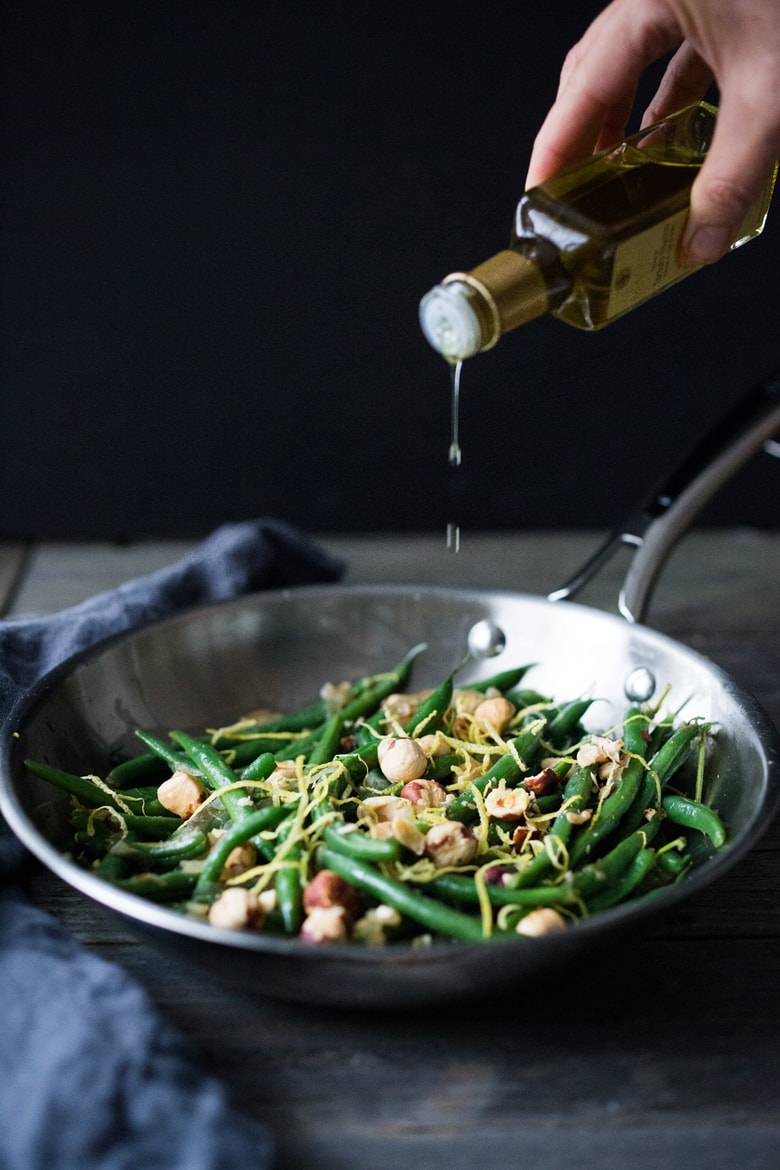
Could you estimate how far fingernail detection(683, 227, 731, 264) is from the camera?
46.3 inches

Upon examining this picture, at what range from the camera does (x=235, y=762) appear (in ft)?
4.66

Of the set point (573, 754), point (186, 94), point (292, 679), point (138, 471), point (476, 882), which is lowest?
point (138, 471)

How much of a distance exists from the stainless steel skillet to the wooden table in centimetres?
8

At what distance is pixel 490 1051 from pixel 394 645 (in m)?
0.76

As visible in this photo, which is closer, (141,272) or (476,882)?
(476,882)

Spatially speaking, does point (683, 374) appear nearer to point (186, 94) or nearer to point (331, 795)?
point (186, 94)

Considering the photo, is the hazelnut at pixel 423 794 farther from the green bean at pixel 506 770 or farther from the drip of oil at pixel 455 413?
the drip of oil at pixel 455 413

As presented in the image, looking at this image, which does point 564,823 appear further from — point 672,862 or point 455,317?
point 455,317

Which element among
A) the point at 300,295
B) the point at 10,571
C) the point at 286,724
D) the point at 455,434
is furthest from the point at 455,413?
the point at 10,571

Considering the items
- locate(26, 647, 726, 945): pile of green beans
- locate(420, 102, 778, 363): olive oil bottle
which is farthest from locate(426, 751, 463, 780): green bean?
locate(420, 102, 778, 363): olive oil bottle

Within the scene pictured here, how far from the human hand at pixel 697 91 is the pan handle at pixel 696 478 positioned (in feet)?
1.50

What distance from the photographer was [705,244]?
1194 mm

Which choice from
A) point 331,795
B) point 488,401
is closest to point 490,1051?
point 331,795

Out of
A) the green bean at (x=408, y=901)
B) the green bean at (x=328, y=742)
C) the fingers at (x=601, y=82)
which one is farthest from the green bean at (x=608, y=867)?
the fingers at (x=601, y=82)
